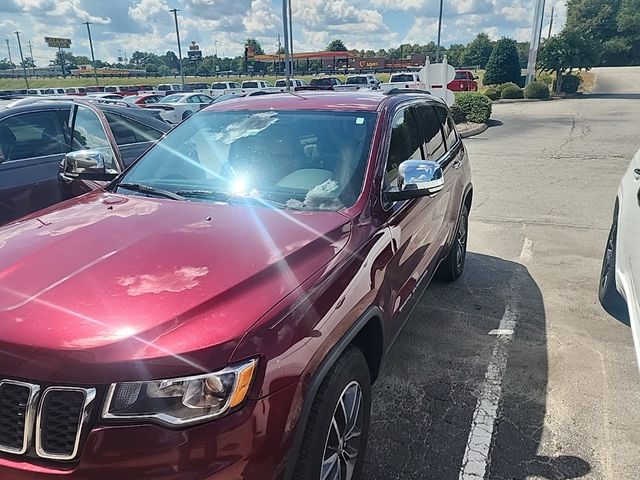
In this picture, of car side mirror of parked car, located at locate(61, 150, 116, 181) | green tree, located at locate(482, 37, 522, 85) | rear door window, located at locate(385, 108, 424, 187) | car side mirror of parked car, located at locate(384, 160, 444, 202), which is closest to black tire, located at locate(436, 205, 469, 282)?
rear door window, located at locate(385, 108, 424, 187)

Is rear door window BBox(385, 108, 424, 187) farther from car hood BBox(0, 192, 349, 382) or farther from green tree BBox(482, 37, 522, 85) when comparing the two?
green tree BBox(482, 37, 522, 85)

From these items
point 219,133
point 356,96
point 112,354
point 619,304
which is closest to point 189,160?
point 219,133

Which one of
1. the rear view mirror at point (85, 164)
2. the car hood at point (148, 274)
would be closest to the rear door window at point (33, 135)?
the rear view mirror at point (85, 164)

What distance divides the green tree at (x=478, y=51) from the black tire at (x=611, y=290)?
8942 centimetres

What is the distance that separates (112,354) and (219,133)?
215cm

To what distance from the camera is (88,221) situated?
2.53 metres

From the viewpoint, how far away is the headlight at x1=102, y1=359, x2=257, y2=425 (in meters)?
1.54

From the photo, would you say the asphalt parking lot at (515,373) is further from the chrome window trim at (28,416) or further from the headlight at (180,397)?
the chrome window trim at (28,416)

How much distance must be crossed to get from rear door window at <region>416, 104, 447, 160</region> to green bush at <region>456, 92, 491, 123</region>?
53.7ft

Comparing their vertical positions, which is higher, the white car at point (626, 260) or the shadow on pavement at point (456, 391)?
the white car at point (626, 260)

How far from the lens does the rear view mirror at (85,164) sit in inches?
142

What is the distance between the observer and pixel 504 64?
42.0 meters

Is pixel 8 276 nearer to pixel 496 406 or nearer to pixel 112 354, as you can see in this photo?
pixel 112 354

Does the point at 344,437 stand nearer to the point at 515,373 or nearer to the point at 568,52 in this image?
the point at 515,373
